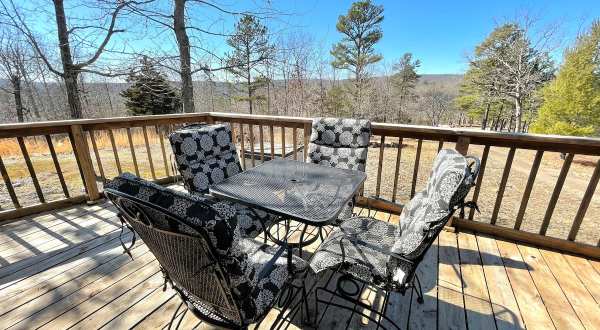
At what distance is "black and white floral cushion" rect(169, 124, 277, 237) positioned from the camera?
6.97ft

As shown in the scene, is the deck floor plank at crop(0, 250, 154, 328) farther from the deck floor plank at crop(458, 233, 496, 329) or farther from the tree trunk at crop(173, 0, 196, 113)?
the tree trunk at crop(173, 0, 196, 113)

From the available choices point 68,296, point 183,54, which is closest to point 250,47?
point 183,54

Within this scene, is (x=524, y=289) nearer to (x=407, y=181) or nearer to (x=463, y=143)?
(x=463, y=143)

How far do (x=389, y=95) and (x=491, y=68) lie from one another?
266 inches

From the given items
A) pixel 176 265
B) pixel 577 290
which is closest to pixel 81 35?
pixel 176 265

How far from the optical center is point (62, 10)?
5.68 m

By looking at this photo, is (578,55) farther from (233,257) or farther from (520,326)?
(233,257)

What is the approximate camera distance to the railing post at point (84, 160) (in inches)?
108

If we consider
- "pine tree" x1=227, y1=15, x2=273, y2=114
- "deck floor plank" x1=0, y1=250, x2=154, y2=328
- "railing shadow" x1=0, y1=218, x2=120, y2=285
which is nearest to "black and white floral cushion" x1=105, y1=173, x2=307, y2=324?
"deck floor plank" x1=0, y1=250, x2=154, y2=328

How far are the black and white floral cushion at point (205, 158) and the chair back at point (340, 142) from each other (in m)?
0.85

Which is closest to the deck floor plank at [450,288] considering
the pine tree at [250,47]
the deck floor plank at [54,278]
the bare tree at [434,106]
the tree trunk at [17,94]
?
the deck floor plank at [54,278]

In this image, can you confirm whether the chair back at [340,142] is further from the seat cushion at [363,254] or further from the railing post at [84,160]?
the railing post at [84,160]

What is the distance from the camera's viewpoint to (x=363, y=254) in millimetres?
1452

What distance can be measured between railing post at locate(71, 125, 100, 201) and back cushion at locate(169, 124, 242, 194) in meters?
1.41
